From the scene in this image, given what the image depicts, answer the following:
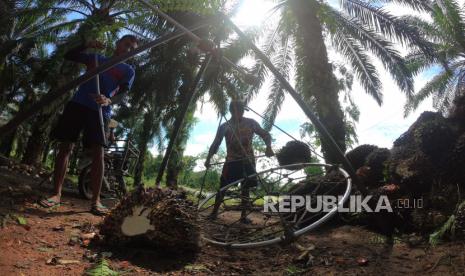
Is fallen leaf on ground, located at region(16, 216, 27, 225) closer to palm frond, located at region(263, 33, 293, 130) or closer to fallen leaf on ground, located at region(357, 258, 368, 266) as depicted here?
fallen leaf on ground, located at region(357, 258, 368, 266)

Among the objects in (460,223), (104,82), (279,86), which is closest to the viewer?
(460,223)

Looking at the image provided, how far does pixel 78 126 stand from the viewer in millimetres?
3514

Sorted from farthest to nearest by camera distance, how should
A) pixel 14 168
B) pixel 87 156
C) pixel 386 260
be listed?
1. pixel 14 168
2. pixel 87 156
3. pixel 386 260

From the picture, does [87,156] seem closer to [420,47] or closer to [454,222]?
[454,222]

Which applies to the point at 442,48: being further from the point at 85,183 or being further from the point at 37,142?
the point at 37,142

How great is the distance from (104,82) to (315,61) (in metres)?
4.77

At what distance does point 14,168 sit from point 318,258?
599cm

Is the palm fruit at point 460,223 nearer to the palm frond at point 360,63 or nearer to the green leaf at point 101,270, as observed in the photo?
the green leaf at point 101,270

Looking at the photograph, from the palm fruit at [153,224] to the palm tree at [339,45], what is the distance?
4.52 metres

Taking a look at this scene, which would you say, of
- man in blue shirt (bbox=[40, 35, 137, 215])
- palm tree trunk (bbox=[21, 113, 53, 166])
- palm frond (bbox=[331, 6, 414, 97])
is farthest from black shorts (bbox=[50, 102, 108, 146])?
palm tree trunk (bbox=[21, 113, 53, 166])

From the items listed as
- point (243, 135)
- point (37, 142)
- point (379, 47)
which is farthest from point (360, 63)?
point (37, 142)

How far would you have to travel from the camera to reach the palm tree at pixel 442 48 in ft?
26.3

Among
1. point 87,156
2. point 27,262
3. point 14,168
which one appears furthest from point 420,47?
point 14,168

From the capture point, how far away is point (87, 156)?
4801mm
